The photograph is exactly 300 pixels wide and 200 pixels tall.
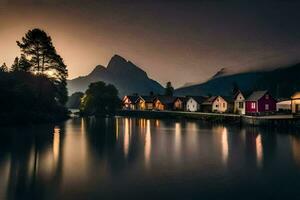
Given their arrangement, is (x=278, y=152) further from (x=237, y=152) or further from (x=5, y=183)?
(x=5, y=183)

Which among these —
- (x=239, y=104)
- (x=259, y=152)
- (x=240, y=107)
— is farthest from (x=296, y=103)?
(x=259, y=152)

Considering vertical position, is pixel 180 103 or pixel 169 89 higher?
pixel 169 89

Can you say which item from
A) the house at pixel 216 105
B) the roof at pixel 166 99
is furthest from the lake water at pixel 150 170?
the roof at pixel 166 99

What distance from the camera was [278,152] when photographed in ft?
118

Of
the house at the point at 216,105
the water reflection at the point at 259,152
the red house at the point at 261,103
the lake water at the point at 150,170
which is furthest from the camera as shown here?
the house at the point at 216,105

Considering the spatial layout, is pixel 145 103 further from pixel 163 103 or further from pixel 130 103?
pixel 163 103

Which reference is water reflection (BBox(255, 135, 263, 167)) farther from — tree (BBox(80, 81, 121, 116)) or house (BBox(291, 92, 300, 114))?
tree (BBox(80, 81, 121, 116))

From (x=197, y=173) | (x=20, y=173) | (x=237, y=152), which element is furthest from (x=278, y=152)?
(x=20, y=173)

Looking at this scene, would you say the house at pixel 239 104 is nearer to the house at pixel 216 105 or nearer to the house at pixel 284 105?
the house at pixel 216 105

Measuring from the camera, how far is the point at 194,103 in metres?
115

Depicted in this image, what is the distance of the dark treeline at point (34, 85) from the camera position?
7125cm

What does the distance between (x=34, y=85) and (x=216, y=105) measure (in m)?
58.0

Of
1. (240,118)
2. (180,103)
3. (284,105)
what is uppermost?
(180,103)

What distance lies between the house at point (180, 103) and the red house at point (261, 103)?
141 ft
